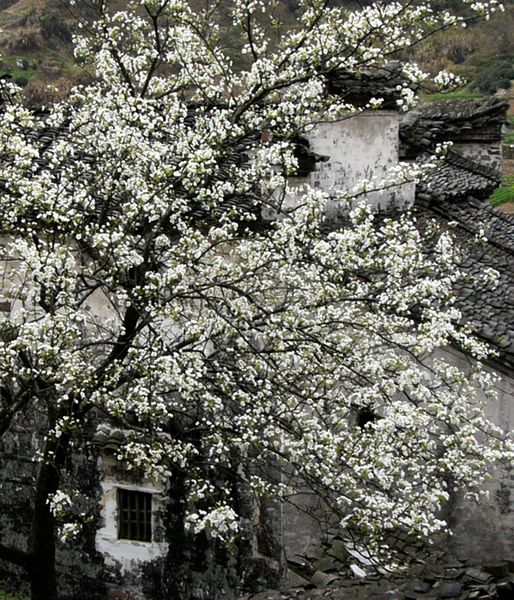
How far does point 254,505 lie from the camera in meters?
11.0

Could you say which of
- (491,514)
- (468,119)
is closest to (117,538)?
(491,514)

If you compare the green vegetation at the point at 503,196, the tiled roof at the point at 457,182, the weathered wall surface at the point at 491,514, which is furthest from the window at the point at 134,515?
the green vegetation at the point at 503,196

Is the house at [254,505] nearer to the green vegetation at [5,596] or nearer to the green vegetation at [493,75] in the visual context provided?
the green vegetation at [5,596]

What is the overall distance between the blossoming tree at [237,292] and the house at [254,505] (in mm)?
935

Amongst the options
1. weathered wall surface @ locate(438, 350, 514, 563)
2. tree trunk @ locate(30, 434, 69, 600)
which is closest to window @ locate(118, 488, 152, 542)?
tree trunk @ locate(30, 434, 69, 600)

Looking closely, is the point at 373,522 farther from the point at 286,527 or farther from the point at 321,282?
the point at 286,527

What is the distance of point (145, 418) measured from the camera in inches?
311

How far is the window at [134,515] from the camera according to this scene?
1191 cm

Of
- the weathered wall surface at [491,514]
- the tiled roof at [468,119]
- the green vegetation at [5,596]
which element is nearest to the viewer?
→ the weathered wall surface at [491,514]

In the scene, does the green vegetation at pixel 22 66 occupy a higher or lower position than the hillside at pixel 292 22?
lower

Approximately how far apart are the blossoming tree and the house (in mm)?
935

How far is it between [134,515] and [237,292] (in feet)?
17.8

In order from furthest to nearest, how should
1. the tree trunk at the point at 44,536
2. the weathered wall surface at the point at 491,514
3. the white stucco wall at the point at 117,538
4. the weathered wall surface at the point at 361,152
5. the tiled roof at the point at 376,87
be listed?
1. the weathered wall surface at the point at 361,152
2. the tiled roof at the point at 376,87
3. the white stucco wall at the point at 117,538
4. the weathered wall surface at the point at 491,514
5. the tree trunk at the point at 44,536


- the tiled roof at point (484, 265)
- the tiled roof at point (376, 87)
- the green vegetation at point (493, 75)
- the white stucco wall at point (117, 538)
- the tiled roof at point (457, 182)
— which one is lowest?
the white stucco wall at point (117, 538)
